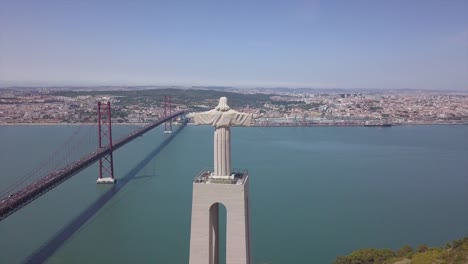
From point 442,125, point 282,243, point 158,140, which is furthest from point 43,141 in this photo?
point 442,125

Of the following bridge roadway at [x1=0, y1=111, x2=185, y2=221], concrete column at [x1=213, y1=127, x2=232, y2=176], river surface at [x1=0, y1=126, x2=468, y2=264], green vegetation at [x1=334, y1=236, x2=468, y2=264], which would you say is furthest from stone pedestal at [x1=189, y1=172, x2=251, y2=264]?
bridge roadway at [x1=0, y1=111, x2=185, y2=221]

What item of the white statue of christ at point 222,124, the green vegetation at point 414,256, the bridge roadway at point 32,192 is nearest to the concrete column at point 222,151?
the white statue of christ at point 222,124

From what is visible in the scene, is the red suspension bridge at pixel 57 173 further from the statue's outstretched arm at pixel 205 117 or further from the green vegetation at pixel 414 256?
the green vegetation at pixel 414 256

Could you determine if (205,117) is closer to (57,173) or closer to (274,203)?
(57,173)

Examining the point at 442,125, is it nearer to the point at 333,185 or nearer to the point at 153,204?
the point at 333,185

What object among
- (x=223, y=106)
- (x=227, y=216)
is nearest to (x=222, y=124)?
(x=223, y=106)

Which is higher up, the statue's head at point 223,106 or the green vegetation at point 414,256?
the statue's head at point 223,106
